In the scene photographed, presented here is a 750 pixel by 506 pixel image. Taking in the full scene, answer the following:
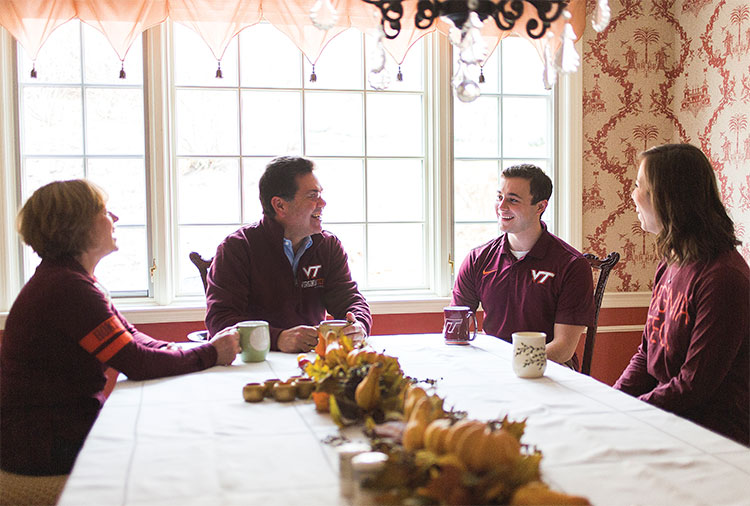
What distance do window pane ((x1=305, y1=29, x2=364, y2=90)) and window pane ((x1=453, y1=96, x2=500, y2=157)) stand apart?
0.56m

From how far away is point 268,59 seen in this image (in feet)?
11.1

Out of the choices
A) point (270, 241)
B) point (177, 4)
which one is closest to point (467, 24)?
point (270, 241)

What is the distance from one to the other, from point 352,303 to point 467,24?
1.29m

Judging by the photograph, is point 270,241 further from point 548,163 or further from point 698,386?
point 548,163

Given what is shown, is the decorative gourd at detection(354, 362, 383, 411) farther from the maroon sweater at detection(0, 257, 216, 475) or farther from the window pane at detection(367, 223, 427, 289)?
the window pane at detection(367, 223, 427, 289)

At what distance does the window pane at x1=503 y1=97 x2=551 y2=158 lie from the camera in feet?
11.8

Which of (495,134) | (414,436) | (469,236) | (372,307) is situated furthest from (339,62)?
(414,436)

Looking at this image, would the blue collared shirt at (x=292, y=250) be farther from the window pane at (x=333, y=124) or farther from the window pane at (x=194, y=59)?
the window pane at (x=194, y=59)

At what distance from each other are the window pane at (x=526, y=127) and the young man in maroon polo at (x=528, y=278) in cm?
104

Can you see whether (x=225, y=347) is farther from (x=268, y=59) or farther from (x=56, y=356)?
(x=268, y=59)

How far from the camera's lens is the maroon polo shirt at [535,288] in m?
2.35

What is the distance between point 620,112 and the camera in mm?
3541

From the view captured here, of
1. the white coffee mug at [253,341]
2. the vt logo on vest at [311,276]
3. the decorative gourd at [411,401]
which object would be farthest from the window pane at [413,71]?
the decorative gourd at [411,401]

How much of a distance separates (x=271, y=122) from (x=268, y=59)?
308 mm
